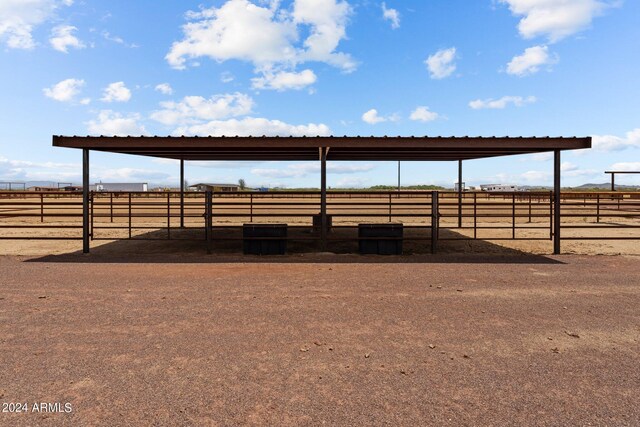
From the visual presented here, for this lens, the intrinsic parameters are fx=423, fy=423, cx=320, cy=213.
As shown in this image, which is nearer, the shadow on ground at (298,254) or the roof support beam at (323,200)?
the shadow on ground at (298,254)

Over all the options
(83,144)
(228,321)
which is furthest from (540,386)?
(83,144)

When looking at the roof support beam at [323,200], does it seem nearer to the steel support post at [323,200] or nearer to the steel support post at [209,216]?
the steel support post at [323,200]

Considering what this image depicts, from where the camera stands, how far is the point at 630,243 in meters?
14.5

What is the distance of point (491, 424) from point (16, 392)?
4166mm

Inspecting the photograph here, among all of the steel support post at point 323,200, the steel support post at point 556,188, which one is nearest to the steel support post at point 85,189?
the steel support post at point 323,200

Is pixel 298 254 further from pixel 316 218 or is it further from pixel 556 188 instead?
pixel 556 188

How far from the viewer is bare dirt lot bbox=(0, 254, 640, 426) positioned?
11.8 feet

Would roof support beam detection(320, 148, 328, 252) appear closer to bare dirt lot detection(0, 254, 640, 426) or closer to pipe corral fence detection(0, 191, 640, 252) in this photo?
pipe corral fence detection(0, 191, 640, 252)

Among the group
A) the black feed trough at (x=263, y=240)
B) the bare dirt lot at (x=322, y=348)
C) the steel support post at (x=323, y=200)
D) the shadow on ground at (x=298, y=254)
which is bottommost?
the bare dirt lot at (x=322, y=348)

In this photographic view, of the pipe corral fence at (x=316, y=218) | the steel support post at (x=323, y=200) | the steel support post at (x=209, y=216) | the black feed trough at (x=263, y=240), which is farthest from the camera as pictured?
the pipe corral fence at (x=316, y=218)

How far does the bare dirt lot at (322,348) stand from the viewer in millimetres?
3605

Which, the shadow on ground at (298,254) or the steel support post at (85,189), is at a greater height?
the steel support post at (85,189)

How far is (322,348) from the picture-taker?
4879 mm

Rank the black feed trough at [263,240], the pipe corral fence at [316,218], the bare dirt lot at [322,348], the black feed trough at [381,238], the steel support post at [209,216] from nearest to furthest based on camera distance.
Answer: the bare dirt lot at [322,348]
the black feed trough at [381,238]
the black feed trough at [263,240]
the steel support post at [209,216]
the pipe corral fence at [316,218]
